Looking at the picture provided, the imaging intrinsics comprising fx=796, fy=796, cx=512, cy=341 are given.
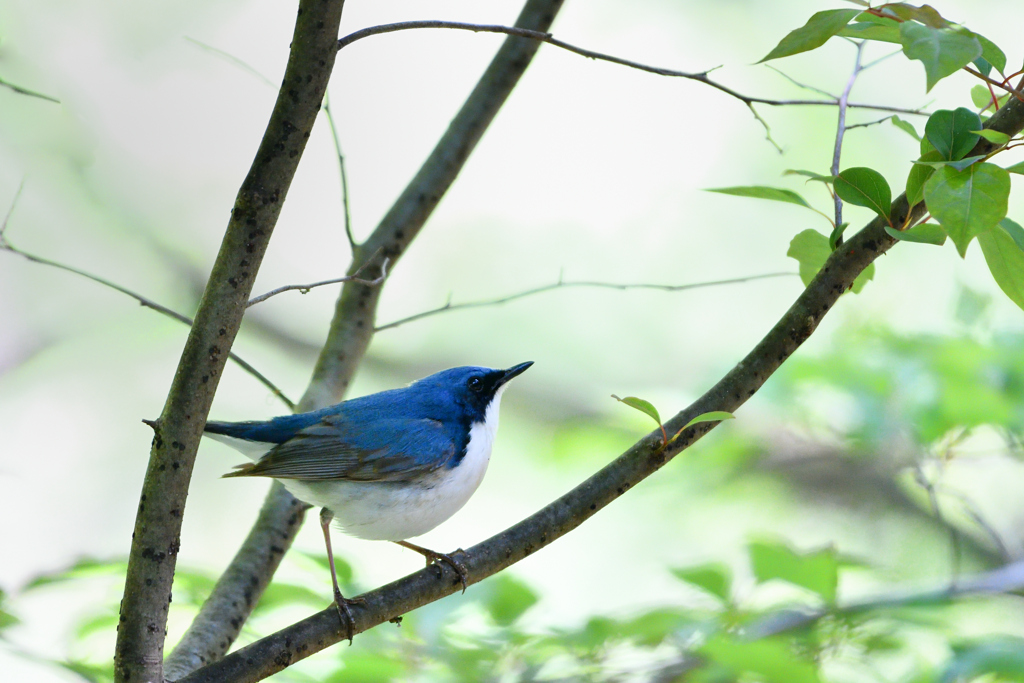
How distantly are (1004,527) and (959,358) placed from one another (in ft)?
4.32

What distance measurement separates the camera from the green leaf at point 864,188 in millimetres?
1257

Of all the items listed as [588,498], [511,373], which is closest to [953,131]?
[588,498]

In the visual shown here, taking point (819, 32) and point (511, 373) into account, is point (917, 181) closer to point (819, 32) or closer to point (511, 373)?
point (819, 32)

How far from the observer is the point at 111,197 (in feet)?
17.1

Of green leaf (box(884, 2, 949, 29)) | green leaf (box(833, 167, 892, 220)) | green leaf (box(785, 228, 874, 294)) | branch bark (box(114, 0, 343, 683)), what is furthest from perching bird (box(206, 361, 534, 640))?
green leaf (box(884, 2, 949, 29))

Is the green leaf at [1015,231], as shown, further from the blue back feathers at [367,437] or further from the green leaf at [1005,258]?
the blue back feathers at [367,437]

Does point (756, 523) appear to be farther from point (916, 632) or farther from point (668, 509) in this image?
point (916, 632)

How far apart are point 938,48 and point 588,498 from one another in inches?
37.9

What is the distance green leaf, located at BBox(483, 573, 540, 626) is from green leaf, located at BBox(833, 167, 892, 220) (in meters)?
1.18

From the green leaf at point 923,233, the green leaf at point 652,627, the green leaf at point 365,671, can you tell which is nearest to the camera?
the green leaf at point 923,233

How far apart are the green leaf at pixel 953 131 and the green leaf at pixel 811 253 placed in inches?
14.5

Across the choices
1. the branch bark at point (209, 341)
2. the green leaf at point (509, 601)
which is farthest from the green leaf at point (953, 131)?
the green leaf at point (509, 601)

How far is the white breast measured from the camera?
2074 mm

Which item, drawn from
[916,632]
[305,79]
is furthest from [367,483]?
[916,632]
